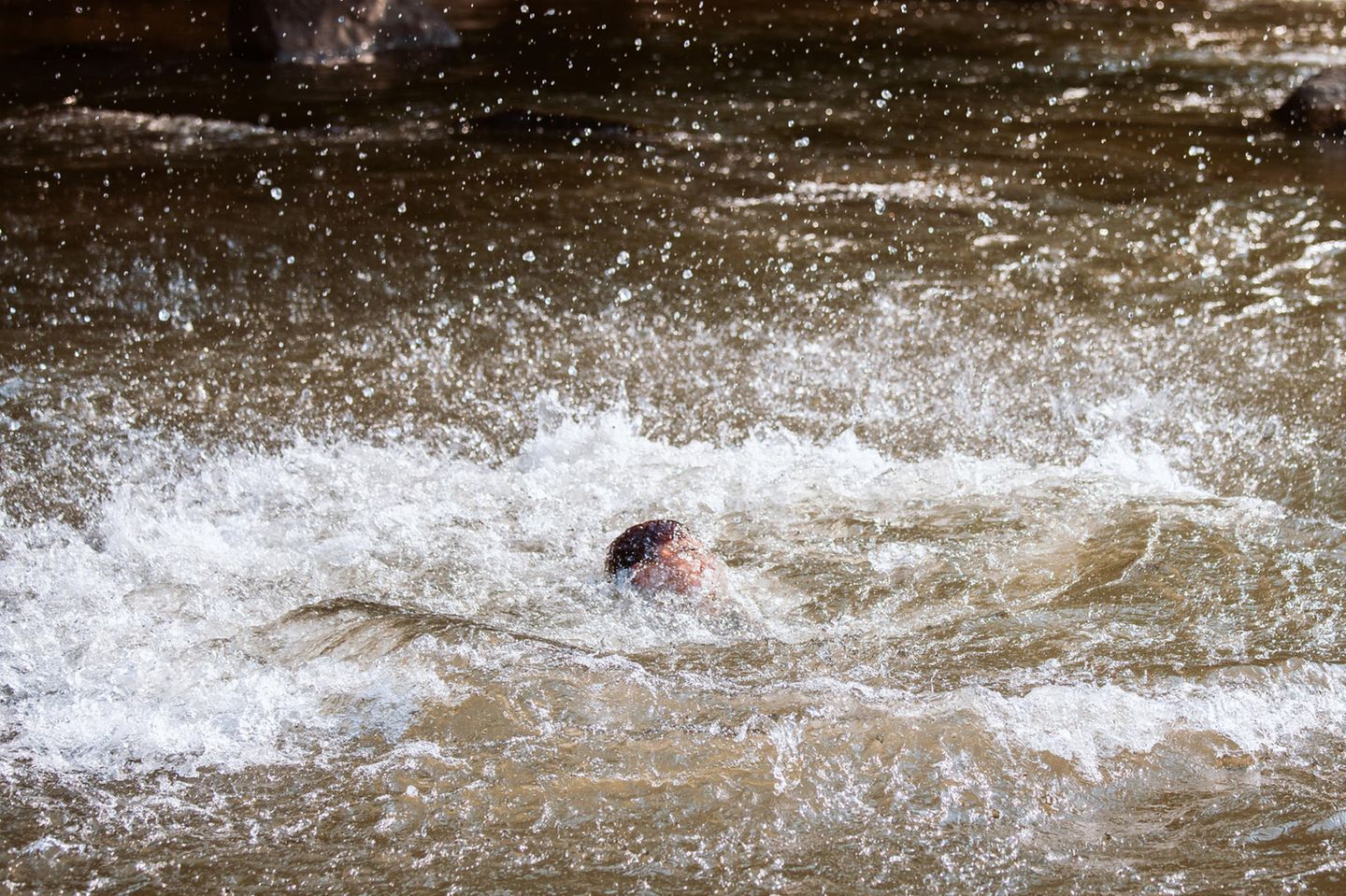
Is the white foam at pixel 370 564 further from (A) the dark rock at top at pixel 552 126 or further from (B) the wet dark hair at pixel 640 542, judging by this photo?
(A) the dark rock at top at pixel 552 126

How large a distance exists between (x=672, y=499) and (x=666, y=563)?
0.53 m

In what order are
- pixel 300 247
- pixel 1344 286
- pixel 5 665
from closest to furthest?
pixel 5 665 → pixel 1344 286 → pixel 300 247

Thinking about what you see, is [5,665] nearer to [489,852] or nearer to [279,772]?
A: [279,772]

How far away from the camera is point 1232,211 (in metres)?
5.85

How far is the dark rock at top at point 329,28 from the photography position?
347 inches

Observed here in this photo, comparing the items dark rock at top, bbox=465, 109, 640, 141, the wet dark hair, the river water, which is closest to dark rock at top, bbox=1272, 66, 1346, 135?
the river water

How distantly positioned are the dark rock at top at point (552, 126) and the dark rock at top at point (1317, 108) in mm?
3645

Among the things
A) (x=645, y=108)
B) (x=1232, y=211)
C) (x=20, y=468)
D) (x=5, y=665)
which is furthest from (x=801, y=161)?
(x=5, y=665)

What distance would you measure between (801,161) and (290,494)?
147 inches

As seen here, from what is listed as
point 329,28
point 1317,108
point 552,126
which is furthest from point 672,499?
point 329,28

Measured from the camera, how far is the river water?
7.64ft

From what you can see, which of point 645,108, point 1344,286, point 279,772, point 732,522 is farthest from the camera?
point 645,108

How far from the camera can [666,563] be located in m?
3.00

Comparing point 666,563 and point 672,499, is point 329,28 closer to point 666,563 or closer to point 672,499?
point 672,499
